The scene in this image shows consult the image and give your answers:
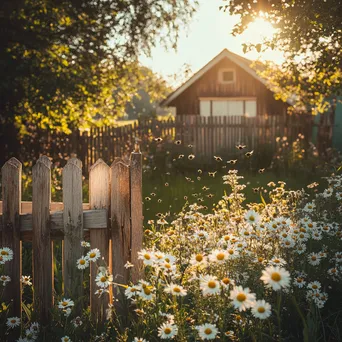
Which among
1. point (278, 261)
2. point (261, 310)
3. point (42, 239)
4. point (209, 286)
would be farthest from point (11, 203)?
point (261, 310)

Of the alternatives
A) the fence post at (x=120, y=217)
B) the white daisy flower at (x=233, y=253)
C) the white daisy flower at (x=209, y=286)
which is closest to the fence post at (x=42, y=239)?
the fence post at (x=120, y=217)

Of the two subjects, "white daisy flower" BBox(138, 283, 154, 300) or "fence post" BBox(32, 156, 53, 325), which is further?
"fence post" BBox(32, 156, 53, 325)

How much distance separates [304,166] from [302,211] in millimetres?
7970

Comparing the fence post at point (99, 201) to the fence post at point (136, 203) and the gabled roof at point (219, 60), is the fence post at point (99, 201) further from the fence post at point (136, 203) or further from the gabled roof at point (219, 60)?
the gabled roof at point (219, 60)

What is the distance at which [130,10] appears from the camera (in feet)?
45.3

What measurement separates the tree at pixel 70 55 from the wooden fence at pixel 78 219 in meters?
8.72

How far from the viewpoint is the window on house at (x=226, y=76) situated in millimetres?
24844

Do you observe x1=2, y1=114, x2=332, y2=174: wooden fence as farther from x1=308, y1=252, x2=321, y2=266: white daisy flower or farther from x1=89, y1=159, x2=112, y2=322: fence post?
x1=308, y1=252, x2=321, y2=266: white daisy flower

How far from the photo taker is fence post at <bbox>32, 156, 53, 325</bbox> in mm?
3346

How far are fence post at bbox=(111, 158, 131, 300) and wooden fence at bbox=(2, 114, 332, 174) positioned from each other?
9414 millimetres

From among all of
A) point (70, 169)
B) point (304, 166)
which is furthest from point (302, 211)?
point (304, 166)

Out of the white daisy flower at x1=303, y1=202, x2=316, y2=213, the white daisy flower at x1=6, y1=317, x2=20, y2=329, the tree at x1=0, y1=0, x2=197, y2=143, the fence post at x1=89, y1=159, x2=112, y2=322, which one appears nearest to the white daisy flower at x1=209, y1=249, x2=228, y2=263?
the fence post at x1=89, y1=159, x2=112, y2=322

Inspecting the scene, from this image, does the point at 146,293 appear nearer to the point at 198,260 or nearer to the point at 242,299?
the point at 198,260

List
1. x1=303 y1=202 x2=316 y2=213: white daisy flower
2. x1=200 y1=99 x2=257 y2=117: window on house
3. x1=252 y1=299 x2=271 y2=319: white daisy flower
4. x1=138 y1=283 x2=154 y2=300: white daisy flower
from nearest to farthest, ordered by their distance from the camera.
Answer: x1=252 y1=299 x2=271 y2=319: white daisy flower < x1=138 y1=283 x2=154 y2=300: white daisy flower < x1=303 y1=202 x2=316 y2=213: white daisy flower < x1=200 y1=99 x2=257 y2=117: window on house
